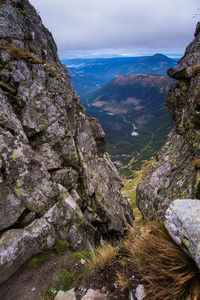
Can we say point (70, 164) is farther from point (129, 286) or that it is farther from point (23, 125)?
point (129, 286)

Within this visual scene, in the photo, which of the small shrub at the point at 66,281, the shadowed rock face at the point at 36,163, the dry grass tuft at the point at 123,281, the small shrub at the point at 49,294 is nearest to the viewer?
the dry grass tuft at the point at 123,281

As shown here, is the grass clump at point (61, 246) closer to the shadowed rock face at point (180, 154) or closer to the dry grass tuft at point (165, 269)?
the dry grass tuft at point (165, 269)

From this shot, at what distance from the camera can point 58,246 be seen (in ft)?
38.3

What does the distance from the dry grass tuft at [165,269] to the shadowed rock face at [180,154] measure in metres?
7.97

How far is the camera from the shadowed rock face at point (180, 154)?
1554 centimetres

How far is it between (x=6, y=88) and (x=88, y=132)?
16.0 m

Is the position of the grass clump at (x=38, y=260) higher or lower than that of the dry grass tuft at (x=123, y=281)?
lower

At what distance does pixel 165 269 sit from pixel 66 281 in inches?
217

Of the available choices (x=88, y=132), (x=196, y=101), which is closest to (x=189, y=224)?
(x=196, y=101)

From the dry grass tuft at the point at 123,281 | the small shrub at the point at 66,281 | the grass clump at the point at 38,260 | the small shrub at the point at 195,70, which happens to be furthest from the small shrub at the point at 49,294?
the small shrub at the point at 195,70

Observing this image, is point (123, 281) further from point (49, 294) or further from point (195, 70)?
point (195, 70)

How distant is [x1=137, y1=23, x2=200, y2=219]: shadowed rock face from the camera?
15539mm

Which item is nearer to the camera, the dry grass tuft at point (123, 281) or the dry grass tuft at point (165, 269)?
the dry grass tuft at point (165, 269)

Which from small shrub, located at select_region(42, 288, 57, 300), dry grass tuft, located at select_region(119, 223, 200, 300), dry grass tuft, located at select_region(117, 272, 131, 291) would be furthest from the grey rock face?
small shrub, located at select_region(42, 288, 57, 300)
